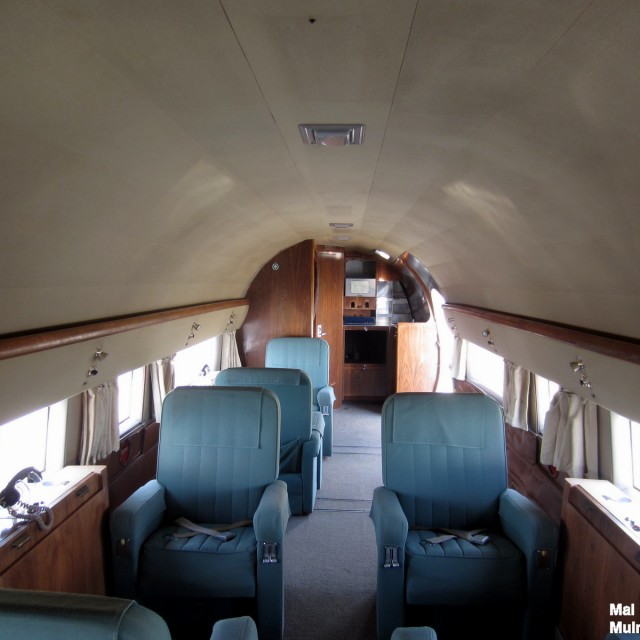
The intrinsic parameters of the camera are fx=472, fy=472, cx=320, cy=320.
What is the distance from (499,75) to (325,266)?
22.7 ft

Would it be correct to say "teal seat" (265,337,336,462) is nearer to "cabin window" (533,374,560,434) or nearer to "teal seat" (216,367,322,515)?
"teal seat" (216,367,322,515)

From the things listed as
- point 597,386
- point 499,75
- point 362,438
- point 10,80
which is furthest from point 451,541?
point 362,438

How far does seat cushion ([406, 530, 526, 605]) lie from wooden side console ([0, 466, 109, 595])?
1858mm

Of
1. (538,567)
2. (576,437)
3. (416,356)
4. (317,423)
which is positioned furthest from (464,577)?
(416,356)

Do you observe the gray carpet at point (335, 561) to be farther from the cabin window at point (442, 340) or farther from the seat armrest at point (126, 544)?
the cabin window at point (442, 340)

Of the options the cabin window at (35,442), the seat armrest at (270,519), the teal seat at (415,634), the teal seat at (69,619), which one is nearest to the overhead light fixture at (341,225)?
the seat armrest at (270,519)

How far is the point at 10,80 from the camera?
1085mm

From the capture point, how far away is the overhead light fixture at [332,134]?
6.39 ft

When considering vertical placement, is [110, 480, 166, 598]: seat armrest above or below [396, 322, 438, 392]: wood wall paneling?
below

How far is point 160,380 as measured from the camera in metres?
4.36

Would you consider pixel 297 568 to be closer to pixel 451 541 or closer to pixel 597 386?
pixel 451 541

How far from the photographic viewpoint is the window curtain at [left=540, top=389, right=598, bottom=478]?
3.20 metres

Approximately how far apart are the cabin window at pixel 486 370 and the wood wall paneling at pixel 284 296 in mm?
2283

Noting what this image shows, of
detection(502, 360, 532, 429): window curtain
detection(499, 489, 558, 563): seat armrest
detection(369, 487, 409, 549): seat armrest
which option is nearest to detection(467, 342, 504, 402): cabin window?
detection(502, 360, 532, 429): window curtain
